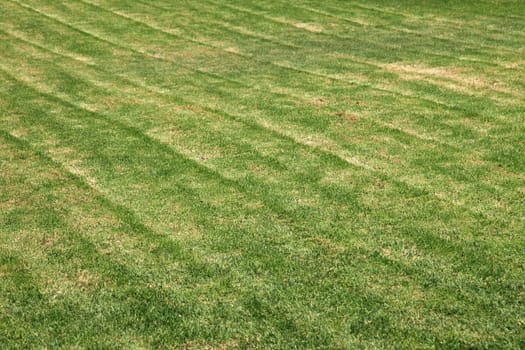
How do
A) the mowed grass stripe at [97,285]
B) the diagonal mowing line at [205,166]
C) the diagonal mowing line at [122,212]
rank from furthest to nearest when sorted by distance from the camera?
1. the diagonal mowing line at [205,166]
2. the diagonal mowing line at [122,212]
3. the mowed grass stripe at [97,285]

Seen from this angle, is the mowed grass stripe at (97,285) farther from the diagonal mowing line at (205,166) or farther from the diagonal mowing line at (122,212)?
the diagonal mowing line at (205,166)

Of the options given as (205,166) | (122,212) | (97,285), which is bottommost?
(97,285)

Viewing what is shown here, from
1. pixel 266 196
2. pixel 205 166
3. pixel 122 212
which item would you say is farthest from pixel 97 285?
pixel 205 166

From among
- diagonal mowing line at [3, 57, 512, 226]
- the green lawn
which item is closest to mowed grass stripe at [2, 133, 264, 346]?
the green lawn

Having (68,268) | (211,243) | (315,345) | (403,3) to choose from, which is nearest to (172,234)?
(211,243)

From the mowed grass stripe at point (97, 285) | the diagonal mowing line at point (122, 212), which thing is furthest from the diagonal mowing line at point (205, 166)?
the mowed grass stripe at point (97, 285)

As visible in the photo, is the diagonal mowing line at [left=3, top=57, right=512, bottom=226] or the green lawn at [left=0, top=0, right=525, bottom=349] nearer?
the green lawn at [left=0, top=0, right=525, bottom=349]

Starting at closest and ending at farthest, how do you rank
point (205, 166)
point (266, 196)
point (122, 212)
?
point (122, 212) < point (266, 196) < point (205, 166)

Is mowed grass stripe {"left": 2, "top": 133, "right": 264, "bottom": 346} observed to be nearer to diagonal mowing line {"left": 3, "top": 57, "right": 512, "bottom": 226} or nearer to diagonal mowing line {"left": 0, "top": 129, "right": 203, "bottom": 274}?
diagonal mowing line {"left": 0, "top": 129, "right": 203, "bottom": 274}

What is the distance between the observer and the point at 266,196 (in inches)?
348

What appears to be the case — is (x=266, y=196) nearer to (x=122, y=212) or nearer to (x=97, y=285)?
(x=122, y=212)

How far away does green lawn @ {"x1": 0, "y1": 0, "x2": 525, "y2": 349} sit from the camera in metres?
6.30

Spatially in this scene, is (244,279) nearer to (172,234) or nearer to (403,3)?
(172,234)

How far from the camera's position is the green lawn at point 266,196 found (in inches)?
248
